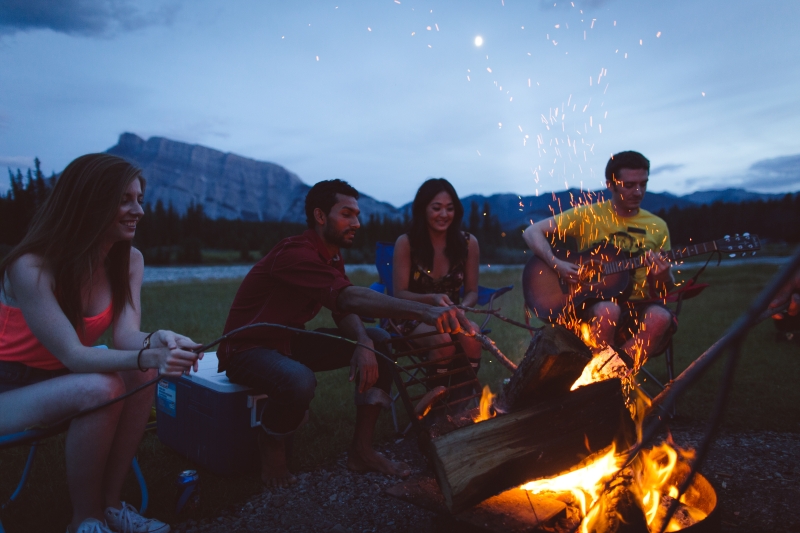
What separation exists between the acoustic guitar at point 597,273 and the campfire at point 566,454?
1402mm

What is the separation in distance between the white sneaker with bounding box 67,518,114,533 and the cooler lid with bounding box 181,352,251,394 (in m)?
0.77

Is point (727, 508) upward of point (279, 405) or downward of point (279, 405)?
downward

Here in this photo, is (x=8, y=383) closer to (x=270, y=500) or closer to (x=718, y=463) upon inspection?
(x=270, y=500)

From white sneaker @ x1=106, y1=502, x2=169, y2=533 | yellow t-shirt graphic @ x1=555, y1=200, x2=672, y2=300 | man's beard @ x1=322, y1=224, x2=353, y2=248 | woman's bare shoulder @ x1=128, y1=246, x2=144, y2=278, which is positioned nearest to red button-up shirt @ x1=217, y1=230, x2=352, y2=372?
man's beard @ x1=322, y1=224, x2=353, y2=248

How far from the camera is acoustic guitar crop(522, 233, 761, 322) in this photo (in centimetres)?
337

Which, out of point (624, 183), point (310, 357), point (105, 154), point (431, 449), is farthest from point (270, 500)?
point (624, 183)

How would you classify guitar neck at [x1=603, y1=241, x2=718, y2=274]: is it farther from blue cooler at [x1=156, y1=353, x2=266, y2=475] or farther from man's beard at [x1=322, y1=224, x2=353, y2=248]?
blue cooler at [x1=156, y1=353, x2=266, y2=475]

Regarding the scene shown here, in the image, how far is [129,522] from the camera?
2.07 m

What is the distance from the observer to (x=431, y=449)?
5.61ft

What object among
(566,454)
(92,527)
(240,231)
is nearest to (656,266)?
(566,454)

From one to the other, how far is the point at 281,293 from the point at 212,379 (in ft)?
2.03

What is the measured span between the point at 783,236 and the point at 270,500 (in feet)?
15.4

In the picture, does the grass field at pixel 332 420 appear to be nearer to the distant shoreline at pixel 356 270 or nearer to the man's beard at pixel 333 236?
the man's beard at pixel 333 236

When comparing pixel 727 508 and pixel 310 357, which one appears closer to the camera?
pixel 727 508
